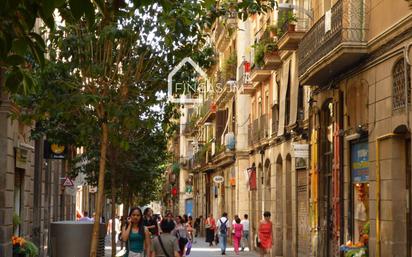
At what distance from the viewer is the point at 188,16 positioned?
15.3 metres

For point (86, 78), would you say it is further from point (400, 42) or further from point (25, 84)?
point (25, 84)

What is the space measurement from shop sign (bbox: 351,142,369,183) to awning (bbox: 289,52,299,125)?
713 centimetres

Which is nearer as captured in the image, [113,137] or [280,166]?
[113,137]

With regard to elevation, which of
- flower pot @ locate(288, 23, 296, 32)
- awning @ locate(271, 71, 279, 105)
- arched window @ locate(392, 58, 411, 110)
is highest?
flower pot @ locate(288, 23, 296, 32)

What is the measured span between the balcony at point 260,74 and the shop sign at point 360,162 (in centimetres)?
1170

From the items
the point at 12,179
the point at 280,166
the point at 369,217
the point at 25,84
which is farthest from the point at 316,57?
the point at 25,84

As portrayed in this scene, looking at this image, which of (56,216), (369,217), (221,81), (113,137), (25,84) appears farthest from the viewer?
(221,81)

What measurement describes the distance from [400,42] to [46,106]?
7.07 metres

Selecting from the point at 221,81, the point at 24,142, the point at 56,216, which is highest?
the point at 221,81

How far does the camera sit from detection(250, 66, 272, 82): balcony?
1312 inches

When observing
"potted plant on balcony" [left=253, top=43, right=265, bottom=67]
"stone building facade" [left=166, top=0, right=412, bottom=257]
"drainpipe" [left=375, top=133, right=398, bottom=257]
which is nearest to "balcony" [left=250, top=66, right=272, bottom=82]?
"stone building facade" [left=166, top=0, right=412, bottom=257]

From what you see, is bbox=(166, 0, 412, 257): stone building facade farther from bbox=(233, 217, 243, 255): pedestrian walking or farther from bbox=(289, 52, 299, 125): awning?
bbox=(233, 217, 243, 255): pedestrian walking

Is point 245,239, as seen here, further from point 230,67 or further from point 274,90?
point 230,67

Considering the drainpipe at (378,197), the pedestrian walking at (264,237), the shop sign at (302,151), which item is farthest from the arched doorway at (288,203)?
the drainpipe at (378,197)
